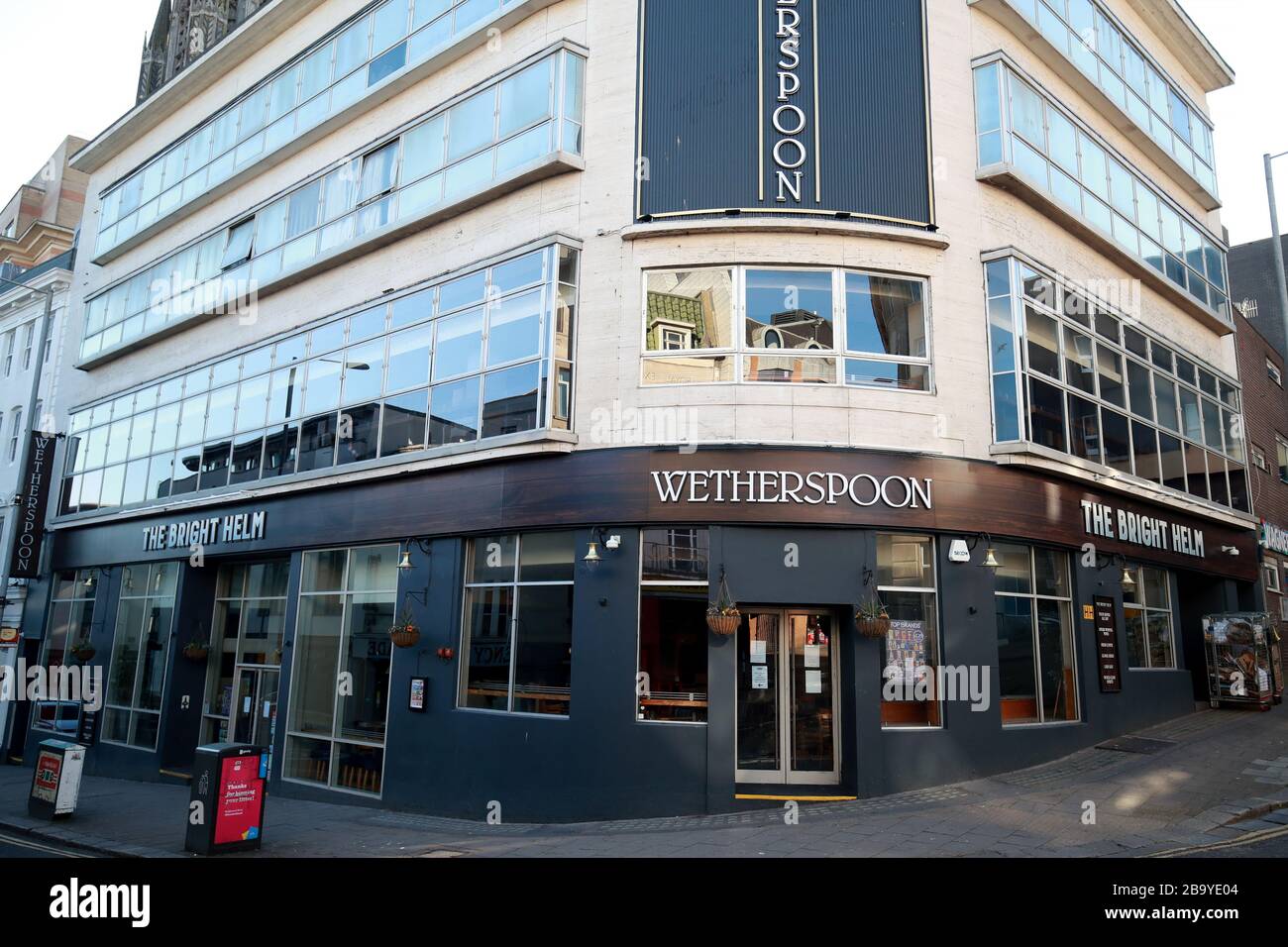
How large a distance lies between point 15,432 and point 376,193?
1877cm

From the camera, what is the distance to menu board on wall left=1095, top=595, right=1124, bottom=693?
Answer: 1516 centimetres

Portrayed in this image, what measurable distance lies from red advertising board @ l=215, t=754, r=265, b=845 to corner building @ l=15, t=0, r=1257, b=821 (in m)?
3.19

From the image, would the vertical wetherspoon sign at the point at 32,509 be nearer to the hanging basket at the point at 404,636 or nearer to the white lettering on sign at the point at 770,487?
the hanging basket at the point at 404,636

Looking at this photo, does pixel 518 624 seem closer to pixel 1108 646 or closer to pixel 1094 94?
pixel 1108 646

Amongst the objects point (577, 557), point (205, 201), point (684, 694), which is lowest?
point (684, 694)

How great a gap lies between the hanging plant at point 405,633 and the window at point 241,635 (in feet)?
13.8

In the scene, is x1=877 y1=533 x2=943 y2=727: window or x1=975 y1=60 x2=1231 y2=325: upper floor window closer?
x1=877 y1=533 x2=943 y2=727: window

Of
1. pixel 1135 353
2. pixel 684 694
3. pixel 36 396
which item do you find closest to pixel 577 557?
pixel 684 694

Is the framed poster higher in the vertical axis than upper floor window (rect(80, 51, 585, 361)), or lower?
lower

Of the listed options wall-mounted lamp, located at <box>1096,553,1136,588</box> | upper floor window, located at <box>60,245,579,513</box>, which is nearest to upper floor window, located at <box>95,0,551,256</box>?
upper floor window, located at <box>60,245,579,513</box>

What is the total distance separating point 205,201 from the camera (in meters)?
22.1

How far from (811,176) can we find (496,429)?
6110 mm

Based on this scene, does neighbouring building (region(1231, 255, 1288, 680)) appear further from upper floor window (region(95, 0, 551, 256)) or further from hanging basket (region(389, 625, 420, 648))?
upper floor window (region(95, 0, 551, 256))

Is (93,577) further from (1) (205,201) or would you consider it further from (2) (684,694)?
(2) (684,694)
